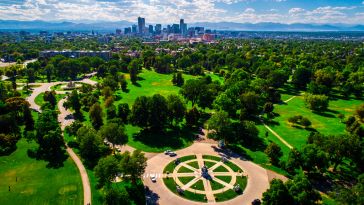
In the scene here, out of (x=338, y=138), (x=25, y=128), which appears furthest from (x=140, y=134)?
(x=338, y=138)

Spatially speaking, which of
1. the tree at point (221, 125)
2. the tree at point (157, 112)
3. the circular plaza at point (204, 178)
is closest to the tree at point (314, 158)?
the circular plaza at point (204, 178)

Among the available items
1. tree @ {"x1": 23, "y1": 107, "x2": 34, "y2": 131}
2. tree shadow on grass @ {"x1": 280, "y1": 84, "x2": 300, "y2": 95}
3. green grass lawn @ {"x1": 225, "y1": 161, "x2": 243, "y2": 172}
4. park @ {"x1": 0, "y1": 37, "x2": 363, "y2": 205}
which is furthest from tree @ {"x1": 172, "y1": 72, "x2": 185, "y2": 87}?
green grass lawn @ {"x1": 225, "y1": 161, "x2": 243, "y2": 172}

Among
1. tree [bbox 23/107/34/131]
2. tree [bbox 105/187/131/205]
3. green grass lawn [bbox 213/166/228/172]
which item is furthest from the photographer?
tree [bbox 23/107/34/131]

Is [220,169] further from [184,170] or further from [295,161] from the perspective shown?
[295,161]

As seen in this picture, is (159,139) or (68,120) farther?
(68,120)

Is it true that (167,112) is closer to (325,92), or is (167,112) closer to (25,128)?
(25,128)

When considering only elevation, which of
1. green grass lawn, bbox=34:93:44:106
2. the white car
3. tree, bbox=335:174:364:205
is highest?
tree, bbox=335:174:364:205

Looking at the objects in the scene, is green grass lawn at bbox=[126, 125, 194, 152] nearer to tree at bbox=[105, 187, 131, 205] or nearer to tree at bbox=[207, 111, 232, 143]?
tree at bbox=[207, 111, 232, 143]

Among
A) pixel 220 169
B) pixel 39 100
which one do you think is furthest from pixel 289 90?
pixel 39 100
